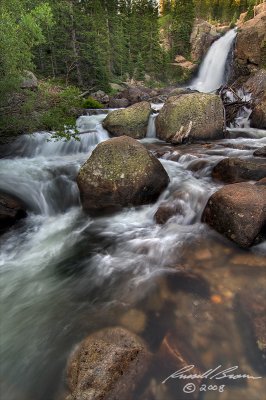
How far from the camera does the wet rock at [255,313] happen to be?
346cm

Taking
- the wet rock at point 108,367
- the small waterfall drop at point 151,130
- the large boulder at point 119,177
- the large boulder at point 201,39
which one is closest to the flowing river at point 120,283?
the wet rock at point 108,367

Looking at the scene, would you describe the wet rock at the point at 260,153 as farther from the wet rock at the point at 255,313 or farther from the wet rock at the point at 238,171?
the wet rock at the point at 255,313

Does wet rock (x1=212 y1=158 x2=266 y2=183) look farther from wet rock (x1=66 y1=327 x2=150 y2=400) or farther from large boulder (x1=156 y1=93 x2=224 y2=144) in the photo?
wet rock (x1=66 y1=327 x2=150 y2=400)

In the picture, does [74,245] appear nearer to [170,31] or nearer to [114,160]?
[114,160]

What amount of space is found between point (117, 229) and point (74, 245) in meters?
1.07

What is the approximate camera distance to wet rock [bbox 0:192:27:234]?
21.7ft

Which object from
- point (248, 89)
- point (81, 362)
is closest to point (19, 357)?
point (81, 362)

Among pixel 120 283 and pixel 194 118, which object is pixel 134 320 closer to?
pixel 120 283

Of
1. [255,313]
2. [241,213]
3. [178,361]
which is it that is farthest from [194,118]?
[178,361]

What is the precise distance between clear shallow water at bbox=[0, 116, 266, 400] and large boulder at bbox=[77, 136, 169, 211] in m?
0.36

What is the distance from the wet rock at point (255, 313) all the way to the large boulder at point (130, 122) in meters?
9.33

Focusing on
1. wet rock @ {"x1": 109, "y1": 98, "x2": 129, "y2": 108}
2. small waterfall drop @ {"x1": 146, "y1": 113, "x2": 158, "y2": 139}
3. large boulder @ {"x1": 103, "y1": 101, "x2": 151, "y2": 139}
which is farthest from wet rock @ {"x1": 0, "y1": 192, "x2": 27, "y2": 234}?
wet rock @ {"x1": 109, "y1": 98, "x2": 129, "y2": 108}

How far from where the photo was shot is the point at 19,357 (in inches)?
147

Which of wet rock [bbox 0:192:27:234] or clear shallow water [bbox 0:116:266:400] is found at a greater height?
wet rock [bbox 0:192:27:234]
